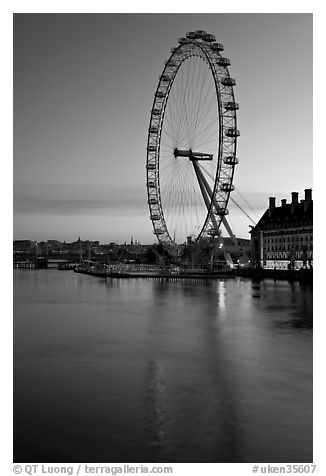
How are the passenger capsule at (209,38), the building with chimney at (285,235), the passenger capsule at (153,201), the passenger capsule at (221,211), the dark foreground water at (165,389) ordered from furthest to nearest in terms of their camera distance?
1. the building with chimney at (285,235)
2. the passenger capsule at (153,201)
3. the passenger capsule at (221,211)
4. the passenger capsule at (209,38)
5. the dark foreground water at (165,389)

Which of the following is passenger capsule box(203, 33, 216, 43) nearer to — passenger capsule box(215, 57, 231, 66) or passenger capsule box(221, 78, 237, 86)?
passenger capsule box(215, 57, 231, 66)

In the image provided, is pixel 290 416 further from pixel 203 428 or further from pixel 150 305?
pixel 150 305

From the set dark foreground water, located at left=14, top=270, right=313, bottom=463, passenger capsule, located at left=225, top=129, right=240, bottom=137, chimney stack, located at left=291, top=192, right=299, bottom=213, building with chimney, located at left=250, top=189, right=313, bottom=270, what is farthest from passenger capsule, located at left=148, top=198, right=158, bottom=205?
dark foreground water, located at left=14, top=270, right=313, bottom=463

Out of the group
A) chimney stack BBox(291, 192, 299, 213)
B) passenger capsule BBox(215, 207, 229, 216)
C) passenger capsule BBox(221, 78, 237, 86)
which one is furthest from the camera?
chimney stack BBox(291, 192, 299, 213)

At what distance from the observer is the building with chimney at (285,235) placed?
160 ft

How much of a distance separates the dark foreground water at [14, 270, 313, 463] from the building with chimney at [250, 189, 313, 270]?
1186 inches

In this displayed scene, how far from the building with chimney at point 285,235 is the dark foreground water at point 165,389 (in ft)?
98.8

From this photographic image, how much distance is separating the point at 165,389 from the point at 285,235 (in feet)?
144

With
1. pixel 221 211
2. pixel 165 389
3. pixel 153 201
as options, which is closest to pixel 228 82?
pixel 221 211

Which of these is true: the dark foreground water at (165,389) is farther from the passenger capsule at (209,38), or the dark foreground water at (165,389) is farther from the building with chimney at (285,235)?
the building with chimney at (285,235)

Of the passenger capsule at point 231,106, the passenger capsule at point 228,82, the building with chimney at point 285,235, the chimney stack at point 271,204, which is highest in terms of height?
the passenger capsule at point 228,82

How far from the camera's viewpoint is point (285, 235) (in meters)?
51.9

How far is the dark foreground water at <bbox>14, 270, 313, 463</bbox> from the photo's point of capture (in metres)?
6.88

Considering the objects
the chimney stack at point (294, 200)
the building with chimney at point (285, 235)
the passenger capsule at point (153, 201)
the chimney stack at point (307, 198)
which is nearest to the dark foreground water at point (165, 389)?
the passenger capsule at point (153, 201)
